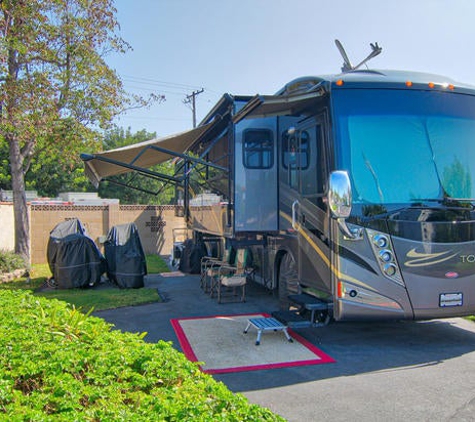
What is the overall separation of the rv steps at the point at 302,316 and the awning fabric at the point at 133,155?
12.3 feet

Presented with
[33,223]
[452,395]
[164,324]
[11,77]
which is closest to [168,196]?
[33,223]

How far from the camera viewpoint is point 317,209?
5.50m

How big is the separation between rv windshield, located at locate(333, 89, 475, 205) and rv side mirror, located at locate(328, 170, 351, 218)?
0.31 m

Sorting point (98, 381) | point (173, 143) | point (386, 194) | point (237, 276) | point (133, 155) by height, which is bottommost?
point (237, 276)

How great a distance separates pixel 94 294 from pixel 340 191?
19.5 ft

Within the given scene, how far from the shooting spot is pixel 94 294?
8.81 meters

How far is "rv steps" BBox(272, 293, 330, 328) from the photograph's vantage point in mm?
5344

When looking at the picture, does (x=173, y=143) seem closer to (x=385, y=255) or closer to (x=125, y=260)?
(x=125, y=260)

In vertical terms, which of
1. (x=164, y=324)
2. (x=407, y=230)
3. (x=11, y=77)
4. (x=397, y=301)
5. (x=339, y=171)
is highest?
(x=11, y=77)

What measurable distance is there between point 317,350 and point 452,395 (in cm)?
162

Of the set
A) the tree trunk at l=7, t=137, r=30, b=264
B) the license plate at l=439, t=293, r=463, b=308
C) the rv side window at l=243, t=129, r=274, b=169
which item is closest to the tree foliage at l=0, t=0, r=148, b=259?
the tree trunk at l=7, t=137, r=30, b=264

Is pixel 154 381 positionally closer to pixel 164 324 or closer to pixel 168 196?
pixel 164 324

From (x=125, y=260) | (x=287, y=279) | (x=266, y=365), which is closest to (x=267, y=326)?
(x=266, y=365)

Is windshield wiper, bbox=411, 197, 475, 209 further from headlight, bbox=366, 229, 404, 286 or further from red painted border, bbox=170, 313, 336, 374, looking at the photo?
red painted border, bbox=170, 313, 336, 374
